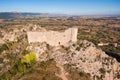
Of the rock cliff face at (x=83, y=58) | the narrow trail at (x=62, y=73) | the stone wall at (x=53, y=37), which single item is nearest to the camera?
the narrow trail at (x=62, y=73)

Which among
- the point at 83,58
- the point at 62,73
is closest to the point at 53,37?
the point at 83,58

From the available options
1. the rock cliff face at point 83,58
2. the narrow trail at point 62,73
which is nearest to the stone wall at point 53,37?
the rock cliff face at point 83,58

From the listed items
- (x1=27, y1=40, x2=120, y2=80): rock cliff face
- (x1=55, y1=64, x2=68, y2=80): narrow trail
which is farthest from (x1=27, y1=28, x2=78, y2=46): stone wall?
(x1=55, y1=64, x2=68, y2=80): narrow trail

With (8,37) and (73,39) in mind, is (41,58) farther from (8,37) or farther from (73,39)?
(8,37)

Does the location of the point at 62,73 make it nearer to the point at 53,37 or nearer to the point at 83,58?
the point at 83,58

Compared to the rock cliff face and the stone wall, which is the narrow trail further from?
the stone wall

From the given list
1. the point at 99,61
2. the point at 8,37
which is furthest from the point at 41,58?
the point at 8,37

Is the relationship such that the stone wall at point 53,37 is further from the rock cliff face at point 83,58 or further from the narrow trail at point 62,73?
the narrow trail at point 62,73
